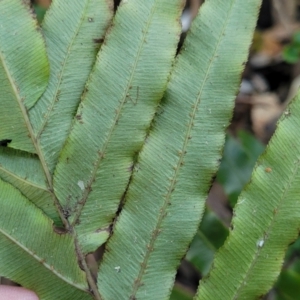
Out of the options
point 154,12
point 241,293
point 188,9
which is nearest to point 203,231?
point 241,293

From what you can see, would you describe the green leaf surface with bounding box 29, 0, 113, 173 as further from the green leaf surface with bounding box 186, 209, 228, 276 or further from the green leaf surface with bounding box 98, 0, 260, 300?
the green leaf surface with bounding box 186, 209, 228, 276

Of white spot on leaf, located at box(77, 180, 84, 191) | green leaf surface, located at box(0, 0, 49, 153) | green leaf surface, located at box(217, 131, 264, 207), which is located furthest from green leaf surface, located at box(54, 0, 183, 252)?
green leaf surface, located at box(217, 131, 264, 207)

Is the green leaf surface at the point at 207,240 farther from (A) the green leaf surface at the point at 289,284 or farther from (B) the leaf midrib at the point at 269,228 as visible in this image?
(B) the leaf midrib at the point at 269,228

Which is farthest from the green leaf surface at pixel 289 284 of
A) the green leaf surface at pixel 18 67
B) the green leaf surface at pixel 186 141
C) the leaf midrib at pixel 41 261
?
the green leaf surface at pixel 18 67

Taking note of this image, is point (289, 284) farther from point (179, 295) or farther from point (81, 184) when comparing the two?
point (81, 184)

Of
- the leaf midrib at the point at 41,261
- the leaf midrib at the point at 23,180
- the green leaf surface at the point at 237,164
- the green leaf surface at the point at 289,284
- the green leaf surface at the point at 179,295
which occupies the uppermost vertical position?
the leaf midrib at the point at 23,180
